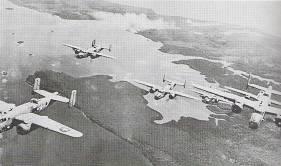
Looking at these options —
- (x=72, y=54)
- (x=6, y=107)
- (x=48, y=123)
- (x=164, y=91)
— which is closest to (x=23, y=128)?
(x=48, y=123)

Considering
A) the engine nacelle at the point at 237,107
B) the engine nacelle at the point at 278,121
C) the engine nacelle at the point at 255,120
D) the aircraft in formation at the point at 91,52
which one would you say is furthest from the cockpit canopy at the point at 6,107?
the engine nacelle at the point at 278,121

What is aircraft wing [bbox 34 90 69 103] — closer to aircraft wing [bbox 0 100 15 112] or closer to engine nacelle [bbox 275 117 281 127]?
aircraft wing [bbox 0 100 15 112]

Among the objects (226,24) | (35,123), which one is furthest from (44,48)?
(226,24)

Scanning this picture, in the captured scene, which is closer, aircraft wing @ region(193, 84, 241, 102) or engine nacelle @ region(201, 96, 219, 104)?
aircraft wing @ region(193, 84, 241, 102)

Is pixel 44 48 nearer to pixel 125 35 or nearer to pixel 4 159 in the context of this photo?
pixel 125 35

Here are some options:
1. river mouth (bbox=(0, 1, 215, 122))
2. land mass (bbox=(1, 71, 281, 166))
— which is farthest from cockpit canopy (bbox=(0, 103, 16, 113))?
river mouth (bbox=(0, 1, 215, 122))

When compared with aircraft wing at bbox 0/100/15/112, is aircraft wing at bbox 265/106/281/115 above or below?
below

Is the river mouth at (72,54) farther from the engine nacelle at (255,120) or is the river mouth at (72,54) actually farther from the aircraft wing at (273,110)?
the aircraft wing at (273,110)

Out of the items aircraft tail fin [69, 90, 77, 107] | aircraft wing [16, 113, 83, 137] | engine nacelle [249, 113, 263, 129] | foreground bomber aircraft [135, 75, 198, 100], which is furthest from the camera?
foreground bomber aircraft [135, 75, 198, 100]

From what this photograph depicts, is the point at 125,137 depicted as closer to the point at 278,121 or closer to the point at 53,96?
the point at 53,96
